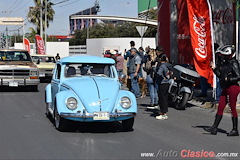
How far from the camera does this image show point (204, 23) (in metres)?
14.0

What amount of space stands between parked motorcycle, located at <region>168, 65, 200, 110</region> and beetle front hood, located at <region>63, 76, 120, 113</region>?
388 cm

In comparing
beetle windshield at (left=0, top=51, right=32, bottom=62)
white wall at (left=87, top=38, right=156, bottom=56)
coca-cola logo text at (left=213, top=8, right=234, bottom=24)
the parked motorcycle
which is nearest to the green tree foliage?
white wall at (left=87, top=38, right=156, bottom=56)

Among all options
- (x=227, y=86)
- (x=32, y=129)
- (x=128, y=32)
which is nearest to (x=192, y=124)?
(x=227, y=86)

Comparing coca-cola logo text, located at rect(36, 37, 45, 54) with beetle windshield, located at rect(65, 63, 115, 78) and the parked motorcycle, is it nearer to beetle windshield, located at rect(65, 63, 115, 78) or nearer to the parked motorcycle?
the parked motorcycle

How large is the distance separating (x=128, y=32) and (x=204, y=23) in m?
77.6

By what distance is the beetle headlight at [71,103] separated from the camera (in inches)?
352

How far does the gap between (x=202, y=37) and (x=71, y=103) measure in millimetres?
6264

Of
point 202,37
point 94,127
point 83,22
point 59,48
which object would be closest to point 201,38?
point 202,37

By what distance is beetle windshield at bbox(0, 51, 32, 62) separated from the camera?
19609 millimetres

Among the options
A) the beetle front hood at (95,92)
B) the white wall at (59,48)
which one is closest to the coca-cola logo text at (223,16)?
the beetle front hood at (95,92)

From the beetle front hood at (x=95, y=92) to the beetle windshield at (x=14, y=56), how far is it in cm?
1044

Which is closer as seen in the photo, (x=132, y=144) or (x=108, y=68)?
(x=132, y=144)

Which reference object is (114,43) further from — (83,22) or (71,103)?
(83,22)

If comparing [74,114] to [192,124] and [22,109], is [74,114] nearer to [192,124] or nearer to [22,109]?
[192,124]
